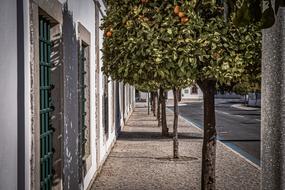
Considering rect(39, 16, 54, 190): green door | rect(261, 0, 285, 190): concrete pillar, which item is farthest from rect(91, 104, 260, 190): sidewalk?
rect(261, 0, 285, 190): concrete pillar

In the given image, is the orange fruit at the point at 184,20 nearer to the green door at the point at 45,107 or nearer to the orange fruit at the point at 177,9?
the orange fruit at the point at 177,9

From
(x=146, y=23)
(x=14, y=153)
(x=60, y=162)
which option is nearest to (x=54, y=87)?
(x=60, y=162)

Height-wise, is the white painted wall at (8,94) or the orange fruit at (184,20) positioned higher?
the orange fruit at (184,20)

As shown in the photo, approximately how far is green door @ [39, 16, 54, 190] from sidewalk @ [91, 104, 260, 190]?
4.29 metres

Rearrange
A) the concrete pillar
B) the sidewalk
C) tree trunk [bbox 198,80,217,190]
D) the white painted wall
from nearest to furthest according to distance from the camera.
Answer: the concrete pillar
the white painted wall
tree trunk [bbox 198,80,217,190]
the sidewalk

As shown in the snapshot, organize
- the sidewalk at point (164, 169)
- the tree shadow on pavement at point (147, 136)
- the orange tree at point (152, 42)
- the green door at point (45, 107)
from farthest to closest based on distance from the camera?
the tree shadow on pavement at point (147, 136) < the sidewalk at point (164, 169) < the orange tree at point (152, 42) < the green door at point (45, 107)

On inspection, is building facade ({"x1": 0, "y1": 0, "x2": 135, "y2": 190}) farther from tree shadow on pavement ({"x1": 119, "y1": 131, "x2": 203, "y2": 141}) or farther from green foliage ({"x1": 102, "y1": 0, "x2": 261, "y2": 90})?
tree shadow on pavement ({"x1": 119, "y1": 131, "x2": 203, "y2": 141})

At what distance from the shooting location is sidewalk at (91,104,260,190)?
11055mm

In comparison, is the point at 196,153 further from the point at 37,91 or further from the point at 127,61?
the point at 37,91

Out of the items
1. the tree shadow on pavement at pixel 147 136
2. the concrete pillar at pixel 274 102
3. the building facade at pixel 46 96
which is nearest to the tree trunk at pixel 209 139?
the building facade at pixel 46 96

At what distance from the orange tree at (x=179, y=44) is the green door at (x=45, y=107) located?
1.00m

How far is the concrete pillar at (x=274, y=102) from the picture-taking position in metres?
2.77

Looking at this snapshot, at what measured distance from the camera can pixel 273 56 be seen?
2.79m

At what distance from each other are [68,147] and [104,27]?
1.74 m
